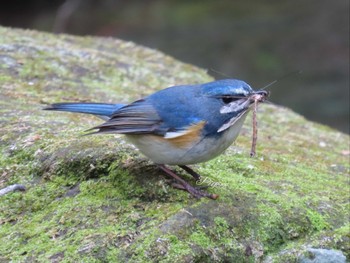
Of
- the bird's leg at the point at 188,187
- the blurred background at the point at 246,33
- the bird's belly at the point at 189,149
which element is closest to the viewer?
the bird's belly at the point at 189,149

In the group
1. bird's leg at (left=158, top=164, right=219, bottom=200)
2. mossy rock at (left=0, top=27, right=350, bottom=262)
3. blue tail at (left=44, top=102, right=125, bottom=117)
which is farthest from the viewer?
blue tail at (left=44, top=102, right=125, bottom=117)

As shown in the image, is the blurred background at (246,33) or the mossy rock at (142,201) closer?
the mossy rock at (142,201)

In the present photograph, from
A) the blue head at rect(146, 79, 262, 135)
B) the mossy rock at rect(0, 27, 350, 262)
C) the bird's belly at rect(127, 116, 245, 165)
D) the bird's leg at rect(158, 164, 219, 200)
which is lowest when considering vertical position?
the mossy rock at rect(0, 27, 350, 262)

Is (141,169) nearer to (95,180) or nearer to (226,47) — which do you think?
(95,180)

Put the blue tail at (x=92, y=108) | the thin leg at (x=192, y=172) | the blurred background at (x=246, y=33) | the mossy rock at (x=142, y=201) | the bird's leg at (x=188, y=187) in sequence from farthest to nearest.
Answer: the blurred background at (x=246, y=33) < the blue tail at (x=92, y=108) < the thin leg at (x=192, y=172) < the bird's leg at (x=188, y=187) < the mossy rock at (x=142, y=201)

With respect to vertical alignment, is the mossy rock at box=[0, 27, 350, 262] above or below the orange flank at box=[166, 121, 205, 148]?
below

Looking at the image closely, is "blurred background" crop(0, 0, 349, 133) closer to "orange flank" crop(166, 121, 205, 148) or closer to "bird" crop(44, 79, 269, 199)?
"bird" crop(44, 79, 269, 199)

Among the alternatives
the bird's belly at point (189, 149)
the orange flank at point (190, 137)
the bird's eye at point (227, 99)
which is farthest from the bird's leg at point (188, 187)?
the bird's eye at point (227, 99)

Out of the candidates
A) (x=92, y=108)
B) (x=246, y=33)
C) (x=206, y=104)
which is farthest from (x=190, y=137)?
(x=246, y=33)

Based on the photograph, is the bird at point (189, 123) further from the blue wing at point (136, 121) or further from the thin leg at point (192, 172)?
the thin leg at point (192, 172)

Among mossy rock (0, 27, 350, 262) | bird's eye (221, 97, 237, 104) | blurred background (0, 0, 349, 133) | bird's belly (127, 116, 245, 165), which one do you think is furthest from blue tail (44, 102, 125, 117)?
blurred background (0, 0, 349, 133)
